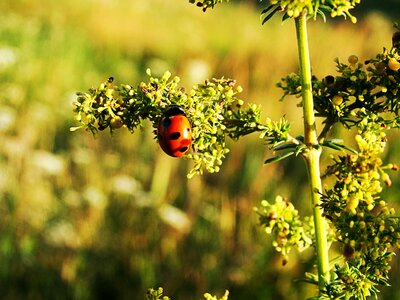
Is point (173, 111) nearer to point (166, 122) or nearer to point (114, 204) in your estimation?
point (166, 122)

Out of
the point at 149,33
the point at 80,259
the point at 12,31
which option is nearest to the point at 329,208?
the point at 80,259

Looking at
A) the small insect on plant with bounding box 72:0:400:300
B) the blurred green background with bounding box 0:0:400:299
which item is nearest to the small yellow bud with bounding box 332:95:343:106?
the small insect on plant with bounding box 72:0:400:300

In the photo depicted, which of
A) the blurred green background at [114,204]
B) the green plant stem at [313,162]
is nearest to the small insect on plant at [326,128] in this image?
the green plant stem at [313,162]

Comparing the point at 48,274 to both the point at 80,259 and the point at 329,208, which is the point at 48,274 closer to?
the point at 80,259

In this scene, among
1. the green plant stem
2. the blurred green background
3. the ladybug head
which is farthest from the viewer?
the blurred green background

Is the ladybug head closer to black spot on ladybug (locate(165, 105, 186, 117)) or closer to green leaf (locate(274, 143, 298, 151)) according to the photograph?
black spot on ladybug (locate(165, 105, 186, 117))

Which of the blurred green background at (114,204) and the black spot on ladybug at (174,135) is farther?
the blurred green background at (114,204)

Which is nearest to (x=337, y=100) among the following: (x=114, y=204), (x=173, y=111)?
(x=173, y=111)

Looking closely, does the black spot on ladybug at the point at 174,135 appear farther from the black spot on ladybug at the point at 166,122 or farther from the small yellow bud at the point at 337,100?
the small yellow bud at the point at 337,100

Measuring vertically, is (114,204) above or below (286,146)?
above
